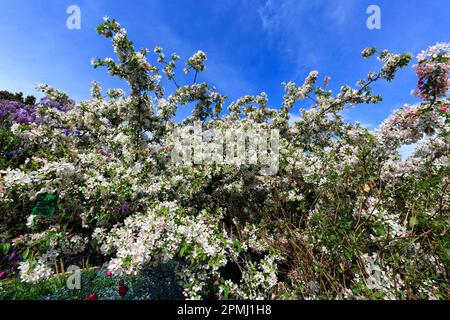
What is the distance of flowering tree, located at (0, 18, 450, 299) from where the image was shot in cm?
253

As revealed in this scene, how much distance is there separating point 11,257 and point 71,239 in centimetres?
278

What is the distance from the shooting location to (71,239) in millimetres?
3260

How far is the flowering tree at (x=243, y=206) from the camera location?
8.29ft

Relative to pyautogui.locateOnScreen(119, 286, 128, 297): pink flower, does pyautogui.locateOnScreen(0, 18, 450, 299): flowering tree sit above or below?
above

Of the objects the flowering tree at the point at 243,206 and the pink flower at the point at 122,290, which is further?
the pink flower at the point at 122,290

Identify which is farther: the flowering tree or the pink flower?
the pink flower

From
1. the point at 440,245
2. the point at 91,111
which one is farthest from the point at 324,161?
the point at 91,111

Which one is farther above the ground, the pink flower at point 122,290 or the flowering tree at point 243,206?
the flowering tree at point 243,206

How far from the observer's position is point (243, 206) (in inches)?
190

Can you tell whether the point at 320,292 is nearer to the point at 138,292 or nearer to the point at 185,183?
the point at 185,183

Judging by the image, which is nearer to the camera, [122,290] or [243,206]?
[122,290]

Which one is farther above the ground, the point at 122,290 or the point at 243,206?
the point at 243,206

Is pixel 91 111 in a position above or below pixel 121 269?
above
